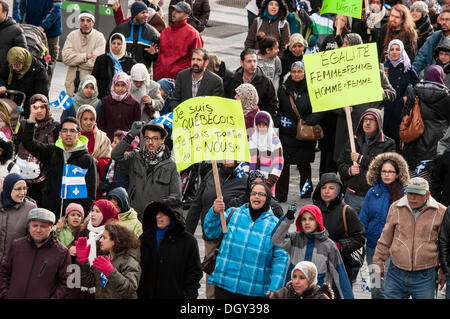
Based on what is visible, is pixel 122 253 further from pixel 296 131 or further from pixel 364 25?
pixel 364 25

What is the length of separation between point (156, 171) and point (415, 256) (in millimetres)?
2693

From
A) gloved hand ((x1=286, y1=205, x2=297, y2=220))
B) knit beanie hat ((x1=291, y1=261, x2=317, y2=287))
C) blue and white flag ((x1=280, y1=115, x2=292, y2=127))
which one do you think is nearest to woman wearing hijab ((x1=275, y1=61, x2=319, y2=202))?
blue and white flag ((x1=280, y1=115, x2=292, y2=127))

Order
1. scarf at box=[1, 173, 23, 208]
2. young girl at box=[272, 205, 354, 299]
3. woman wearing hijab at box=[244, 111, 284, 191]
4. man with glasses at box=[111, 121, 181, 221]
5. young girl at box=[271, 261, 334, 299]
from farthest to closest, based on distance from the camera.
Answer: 1. woman wearing hijab at box=[244, 111, 284, 191]
2. man with glasses at box=[111, 121, 181, 221]
3. scarf at box=[1, 173, 23, 208]
4. young girl at box=[272, 205, 354, 299]
5. young girl at box=[271, 261, 334, 299]

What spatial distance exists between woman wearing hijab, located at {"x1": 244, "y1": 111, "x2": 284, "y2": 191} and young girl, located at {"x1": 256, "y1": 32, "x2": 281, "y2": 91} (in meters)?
3.06

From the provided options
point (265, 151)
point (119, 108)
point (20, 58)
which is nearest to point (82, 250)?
point (265, 151)

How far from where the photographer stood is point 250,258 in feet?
31.3

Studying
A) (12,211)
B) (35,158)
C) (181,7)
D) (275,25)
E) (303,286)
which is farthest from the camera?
(275,25)

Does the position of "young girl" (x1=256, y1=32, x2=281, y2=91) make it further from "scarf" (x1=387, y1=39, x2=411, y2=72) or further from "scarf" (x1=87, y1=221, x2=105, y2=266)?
"scarf" (x1=87, y1=221, x2=105, y2=266)

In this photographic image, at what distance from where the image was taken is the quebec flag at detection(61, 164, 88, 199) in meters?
11.6

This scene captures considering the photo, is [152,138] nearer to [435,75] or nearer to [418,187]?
[418,187]

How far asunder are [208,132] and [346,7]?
5.80 metres

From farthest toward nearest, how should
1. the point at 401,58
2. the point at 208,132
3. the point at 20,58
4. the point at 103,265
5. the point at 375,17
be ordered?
→ the point at 375,17, the point at 401,58, the point at 20,58, the point at 208,132, the point at 103,265

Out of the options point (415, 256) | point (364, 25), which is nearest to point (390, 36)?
point (364, 25)

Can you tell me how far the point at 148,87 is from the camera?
14297 millimetres
